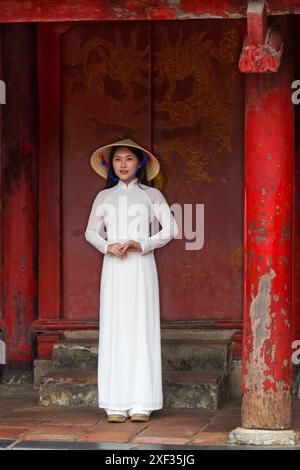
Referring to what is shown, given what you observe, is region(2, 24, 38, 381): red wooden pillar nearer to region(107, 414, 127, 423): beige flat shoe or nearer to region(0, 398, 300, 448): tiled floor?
region(0, 398, 300, 448): tiled floor

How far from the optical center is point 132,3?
803 cm

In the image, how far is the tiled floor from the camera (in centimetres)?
848

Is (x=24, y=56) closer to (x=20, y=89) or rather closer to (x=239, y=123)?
(x=20, y=89)

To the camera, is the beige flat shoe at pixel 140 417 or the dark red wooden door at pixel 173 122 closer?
the beige flat shoe at pixel 140 417

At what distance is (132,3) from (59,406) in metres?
3.34

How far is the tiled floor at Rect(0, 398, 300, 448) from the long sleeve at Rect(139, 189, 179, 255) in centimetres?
127

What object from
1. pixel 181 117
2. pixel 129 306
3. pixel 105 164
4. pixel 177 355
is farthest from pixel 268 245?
pixel 181 117

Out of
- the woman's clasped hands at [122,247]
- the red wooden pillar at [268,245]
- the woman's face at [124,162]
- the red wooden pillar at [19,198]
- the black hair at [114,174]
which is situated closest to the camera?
the red wooden pillar at [268,245]

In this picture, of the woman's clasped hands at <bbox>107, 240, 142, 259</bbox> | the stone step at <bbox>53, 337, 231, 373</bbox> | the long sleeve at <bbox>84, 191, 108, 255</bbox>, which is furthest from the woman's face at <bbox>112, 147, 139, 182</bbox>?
the stone step at <bbox>53, 337, 231, 373</bbox>

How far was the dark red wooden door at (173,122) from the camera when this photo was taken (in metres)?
10.2

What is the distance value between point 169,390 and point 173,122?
221 cm

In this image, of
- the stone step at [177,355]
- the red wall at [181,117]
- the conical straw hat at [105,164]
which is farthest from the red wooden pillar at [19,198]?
the conical straw hat at [105,164]

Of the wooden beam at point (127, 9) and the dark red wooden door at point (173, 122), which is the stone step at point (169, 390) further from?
the wooden beam at point (127, 9)

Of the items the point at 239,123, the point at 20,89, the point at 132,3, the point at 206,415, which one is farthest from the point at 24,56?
the point at 206,415
